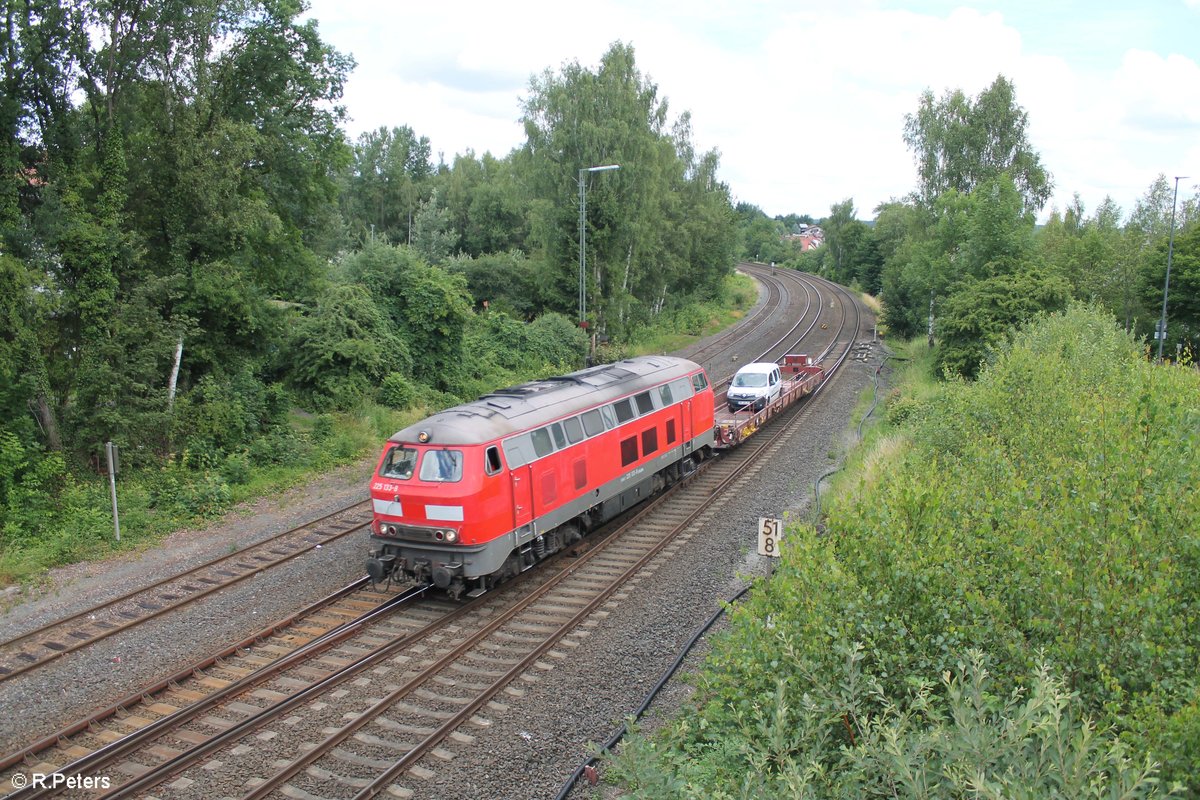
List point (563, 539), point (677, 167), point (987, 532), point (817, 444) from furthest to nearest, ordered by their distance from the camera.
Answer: point (677, 167) < point (817, 444) < point (563, 539) < point (987, 532)

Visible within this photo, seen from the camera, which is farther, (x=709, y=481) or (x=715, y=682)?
(x=709, y=481)

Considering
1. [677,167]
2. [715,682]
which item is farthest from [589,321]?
[715,682]

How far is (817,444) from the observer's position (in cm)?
2356

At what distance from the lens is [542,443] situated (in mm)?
13992

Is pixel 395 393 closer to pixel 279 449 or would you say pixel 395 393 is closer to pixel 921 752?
pixel 279 449

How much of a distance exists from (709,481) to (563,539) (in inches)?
249

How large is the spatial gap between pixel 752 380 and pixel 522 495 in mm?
15120

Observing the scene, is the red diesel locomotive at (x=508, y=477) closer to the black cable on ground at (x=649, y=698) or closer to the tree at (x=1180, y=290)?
the black cable on ground at (x=649, y=698)

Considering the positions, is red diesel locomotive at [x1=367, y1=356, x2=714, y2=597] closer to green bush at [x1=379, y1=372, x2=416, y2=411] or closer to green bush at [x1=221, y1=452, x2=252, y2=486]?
green bush at [x1=221, y1=452, x2=252, y2=486]

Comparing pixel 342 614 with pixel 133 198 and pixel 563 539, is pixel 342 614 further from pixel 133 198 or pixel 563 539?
pixel 133 198

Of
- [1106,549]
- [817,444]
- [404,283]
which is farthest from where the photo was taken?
[404,283]

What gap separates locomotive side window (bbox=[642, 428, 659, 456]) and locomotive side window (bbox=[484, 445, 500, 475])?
5.17 m

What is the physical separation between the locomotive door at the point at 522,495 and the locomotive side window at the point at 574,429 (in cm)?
140

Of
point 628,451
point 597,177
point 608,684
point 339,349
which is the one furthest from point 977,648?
point 597,177
